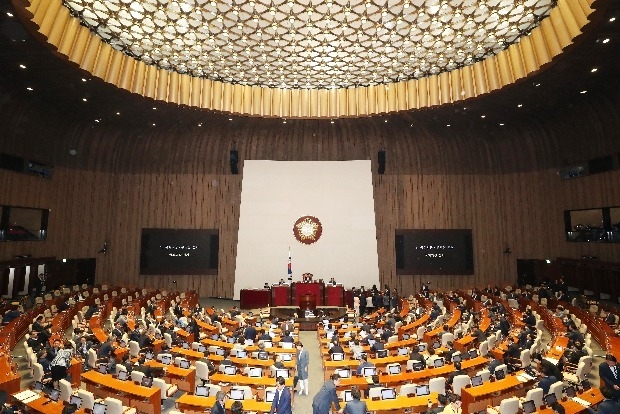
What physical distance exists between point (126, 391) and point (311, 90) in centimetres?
1737

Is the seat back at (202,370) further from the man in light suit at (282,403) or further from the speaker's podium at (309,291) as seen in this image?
the speaker's podium at (309,291)

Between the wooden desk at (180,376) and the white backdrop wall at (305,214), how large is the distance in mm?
14030

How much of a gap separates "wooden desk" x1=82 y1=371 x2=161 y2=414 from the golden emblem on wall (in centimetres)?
1595

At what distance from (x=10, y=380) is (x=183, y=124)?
55.7 feet

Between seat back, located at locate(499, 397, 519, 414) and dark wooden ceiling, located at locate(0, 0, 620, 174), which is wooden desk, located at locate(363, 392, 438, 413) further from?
dark wooden ceiling, located at locate(0, 0, 620, 174)

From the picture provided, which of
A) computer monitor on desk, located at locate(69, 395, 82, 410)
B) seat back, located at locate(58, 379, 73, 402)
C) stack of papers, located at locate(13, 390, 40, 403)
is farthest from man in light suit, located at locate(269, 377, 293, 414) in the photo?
stack of papers, located at locate(13, 390, 40, 403)

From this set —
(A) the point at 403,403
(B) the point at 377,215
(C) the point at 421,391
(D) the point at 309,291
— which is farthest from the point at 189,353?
(B) the point at 377,215

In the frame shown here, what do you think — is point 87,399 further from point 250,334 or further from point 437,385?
point 437,385

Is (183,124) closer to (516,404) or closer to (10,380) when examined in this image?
(10,380)

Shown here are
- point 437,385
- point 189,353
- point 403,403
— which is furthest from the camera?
point 189,353

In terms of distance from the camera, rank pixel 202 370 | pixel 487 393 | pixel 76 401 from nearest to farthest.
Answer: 1. pixel 76 401
2. pixel 487 393
3. pixel 202 370

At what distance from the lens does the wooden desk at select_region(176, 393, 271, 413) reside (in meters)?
7.70

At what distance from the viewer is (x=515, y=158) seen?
2405 cm

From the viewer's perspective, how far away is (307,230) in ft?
80.6
